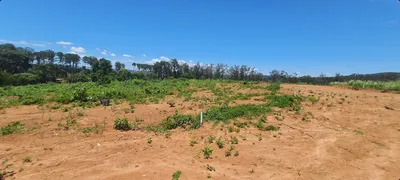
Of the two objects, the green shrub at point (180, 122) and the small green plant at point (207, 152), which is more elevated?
the green shrub at point (180, 122)

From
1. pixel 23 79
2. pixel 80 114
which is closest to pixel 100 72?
pixel 23 79

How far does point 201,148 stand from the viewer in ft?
19.0

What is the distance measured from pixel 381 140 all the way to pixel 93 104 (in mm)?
11663

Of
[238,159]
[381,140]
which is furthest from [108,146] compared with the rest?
[381,140]

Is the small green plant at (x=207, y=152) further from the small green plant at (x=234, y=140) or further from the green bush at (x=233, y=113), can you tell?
the green bush at (x=233, y=113)

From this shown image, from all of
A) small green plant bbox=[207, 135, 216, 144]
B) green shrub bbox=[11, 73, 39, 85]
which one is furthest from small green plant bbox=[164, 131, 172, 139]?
green shrub bbox=[11, 73, 39, 85]

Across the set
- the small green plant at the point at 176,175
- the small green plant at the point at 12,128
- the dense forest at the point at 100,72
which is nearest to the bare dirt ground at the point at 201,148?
the small green plant at the point at 176,175

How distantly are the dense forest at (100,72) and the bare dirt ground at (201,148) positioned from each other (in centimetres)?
1519

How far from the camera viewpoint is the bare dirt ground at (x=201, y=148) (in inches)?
180

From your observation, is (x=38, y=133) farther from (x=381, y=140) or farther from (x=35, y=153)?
(x=381, y=140)

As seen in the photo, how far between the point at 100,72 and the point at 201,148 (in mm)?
40847

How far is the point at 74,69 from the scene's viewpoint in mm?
69500

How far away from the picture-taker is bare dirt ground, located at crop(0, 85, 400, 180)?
180 inches

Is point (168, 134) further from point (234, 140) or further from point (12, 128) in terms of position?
point (12, 128)
